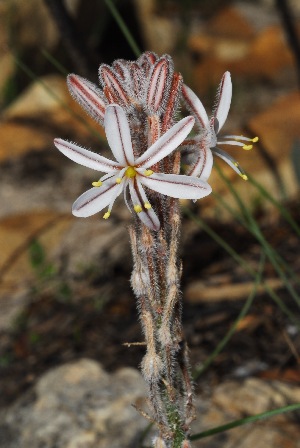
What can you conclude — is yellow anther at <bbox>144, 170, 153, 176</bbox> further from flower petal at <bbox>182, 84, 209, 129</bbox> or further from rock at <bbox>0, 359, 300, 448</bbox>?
rock at <bbox>0, 359, 300, 448</bbox>

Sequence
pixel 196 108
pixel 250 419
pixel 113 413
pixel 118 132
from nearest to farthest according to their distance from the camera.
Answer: pixel 118 132 < pixel 196 108 < pixel 250 419 < pixel 113 413

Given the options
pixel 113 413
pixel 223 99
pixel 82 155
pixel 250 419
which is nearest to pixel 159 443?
pixel 250 419

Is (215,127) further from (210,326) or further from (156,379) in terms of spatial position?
(210,326)

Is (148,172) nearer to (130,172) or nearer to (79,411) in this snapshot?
(130,172)

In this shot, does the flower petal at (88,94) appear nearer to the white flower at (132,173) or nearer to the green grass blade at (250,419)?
the white flower at (132,173)

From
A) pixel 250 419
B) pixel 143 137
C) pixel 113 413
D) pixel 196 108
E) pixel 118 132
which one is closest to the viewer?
pixel 118 132

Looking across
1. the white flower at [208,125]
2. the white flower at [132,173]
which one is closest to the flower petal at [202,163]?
the white flower at [208,125]

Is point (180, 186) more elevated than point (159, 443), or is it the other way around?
point (180, 186)
